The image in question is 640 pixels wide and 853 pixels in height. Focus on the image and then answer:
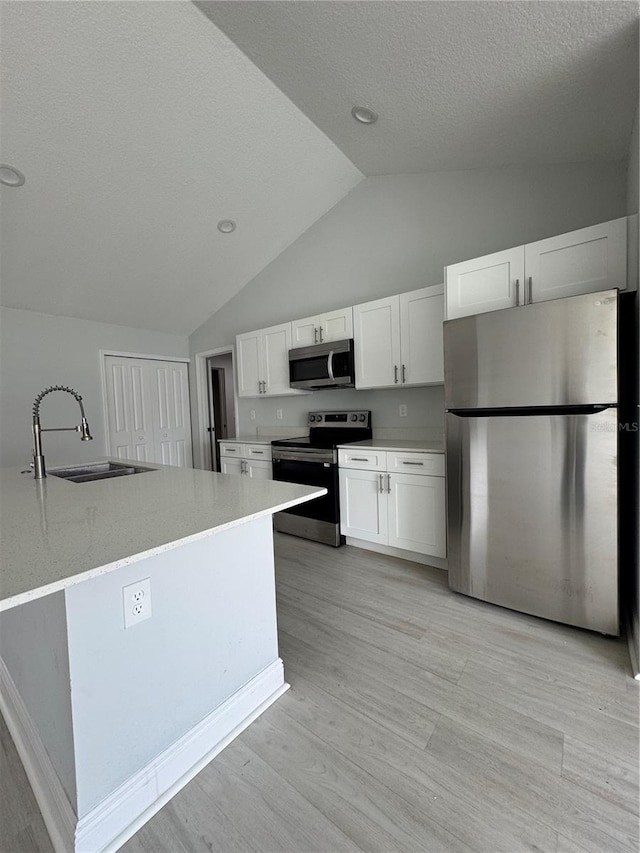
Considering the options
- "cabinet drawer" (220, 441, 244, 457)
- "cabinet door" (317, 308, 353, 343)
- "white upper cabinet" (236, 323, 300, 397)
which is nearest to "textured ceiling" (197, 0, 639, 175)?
"cabinet door" (317, 308, 353, 343)

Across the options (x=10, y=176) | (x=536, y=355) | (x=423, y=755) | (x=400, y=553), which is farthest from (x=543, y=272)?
(x=10, y=176)

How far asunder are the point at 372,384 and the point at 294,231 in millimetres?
1983

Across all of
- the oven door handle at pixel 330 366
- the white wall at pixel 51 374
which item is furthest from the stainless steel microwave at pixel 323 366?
the white wall at pixel 51 374

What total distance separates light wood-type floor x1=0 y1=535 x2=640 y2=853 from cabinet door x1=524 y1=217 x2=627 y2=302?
179cm

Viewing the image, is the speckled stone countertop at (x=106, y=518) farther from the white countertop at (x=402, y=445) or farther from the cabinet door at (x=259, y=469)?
the cabinet door at (x=259, y=469)

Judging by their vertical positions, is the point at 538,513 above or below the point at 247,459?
below

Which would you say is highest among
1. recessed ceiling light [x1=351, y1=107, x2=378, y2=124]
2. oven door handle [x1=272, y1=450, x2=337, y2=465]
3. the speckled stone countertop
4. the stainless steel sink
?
recessed ceiling light [x1=351, y1=107, x2=378, y2=124]

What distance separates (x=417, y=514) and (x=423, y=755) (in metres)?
1.51

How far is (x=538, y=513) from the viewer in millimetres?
1957

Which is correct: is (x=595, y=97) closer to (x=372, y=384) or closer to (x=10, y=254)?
(x=372, y=384)

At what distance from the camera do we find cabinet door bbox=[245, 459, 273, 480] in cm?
366

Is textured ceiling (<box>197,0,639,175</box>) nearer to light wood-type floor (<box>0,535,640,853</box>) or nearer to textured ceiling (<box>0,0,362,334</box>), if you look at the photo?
textured ceiling (<box>0,0,362,334</box>)

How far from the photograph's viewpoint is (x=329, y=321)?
11.0ft

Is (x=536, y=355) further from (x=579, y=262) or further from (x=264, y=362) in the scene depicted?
(x=264, y=362)
